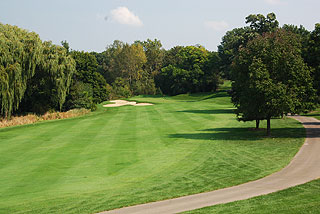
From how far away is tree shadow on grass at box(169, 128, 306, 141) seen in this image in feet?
101

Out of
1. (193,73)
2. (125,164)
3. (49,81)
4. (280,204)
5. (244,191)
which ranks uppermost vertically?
(193,73)

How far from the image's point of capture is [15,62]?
4897 cm

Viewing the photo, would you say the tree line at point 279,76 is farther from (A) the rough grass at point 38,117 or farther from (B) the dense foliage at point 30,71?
(A) the rough grass at point 38,117

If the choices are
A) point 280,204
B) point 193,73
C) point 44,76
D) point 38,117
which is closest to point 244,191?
point 280,204

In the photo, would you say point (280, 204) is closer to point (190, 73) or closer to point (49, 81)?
point (49, 81)

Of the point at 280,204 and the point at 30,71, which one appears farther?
the point at 30,71

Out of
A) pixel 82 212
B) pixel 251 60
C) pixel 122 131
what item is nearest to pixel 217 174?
pixel 82 212

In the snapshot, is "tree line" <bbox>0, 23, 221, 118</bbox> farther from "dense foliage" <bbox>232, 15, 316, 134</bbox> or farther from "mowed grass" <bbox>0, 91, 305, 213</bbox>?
"dense foliage" <bbox>232, 15, 316, 134</bbox>

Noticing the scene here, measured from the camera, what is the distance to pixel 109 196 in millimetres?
14852

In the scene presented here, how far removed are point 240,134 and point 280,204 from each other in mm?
22017

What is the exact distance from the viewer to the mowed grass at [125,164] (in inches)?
586

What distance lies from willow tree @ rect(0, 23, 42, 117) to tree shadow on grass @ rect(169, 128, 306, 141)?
25.9 m

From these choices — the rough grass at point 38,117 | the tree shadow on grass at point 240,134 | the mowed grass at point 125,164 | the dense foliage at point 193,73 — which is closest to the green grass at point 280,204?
the mowed grass at point 125,164

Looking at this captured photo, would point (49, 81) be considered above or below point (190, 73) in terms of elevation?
below
